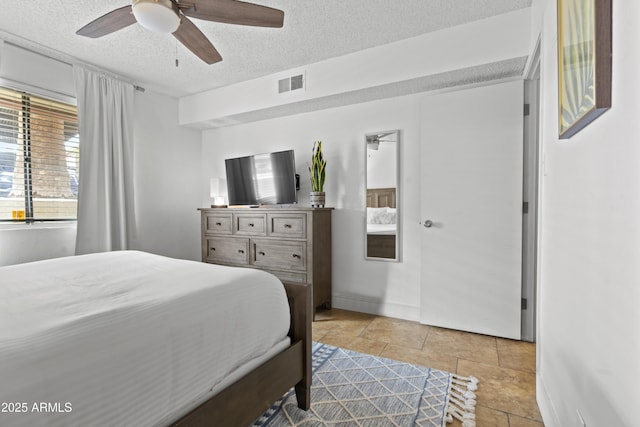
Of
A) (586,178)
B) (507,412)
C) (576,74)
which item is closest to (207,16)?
(576,74)

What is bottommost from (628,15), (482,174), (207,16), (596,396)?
(596,396)

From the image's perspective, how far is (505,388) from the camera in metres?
1.93

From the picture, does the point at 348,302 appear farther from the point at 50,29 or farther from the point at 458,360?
the point at 50,29

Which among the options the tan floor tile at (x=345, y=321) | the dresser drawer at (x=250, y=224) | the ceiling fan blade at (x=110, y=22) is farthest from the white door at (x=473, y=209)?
the ceiling fan blade at (x=110, y=22)

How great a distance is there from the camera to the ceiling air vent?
3213 mm

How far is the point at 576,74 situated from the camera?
1038 millimetres

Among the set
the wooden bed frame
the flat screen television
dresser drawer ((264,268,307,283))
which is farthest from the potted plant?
the wooden bed frame

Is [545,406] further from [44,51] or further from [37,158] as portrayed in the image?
[44,51]

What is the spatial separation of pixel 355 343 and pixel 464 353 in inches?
32.0

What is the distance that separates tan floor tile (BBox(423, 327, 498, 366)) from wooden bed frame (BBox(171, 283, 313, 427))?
1.24 metres

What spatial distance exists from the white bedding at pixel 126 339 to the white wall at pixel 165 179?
208cm

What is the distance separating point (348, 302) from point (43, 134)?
10.8 feet

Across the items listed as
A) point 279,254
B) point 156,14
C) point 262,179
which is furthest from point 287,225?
point 156,14

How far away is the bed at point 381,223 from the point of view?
319 centimetres
